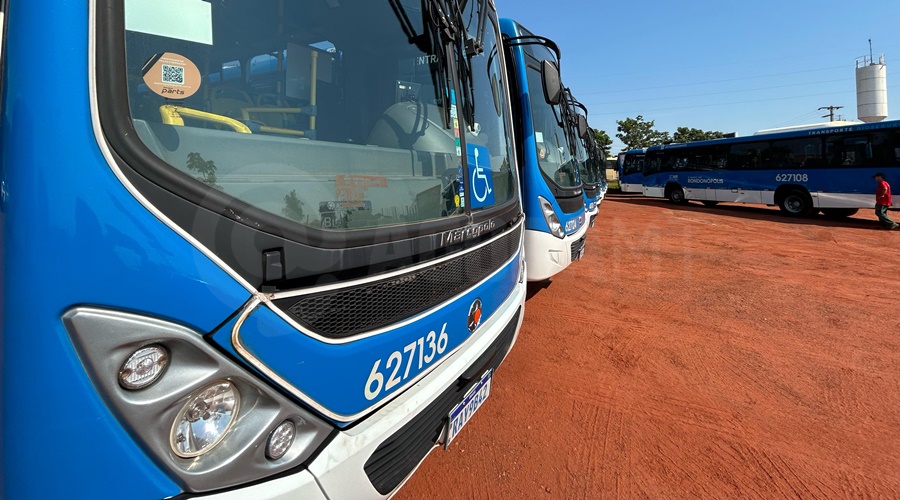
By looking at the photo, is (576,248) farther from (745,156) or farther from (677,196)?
(677,196)

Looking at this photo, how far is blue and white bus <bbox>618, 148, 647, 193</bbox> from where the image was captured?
22.4 m

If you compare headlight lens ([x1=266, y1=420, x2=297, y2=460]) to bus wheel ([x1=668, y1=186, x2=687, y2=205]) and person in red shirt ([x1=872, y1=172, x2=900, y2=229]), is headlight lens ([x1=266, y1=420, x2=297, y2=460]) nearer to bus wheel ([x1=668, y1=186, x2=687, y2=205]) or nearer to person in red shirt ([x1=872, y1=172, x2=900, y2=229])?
person in red shirt ([x1=872, y1=172, x2=900, y2=229])

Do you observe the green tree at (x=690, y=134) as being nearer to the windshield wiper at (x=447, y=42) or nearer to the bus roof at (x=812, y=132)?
the bus roof at (x=812, y=132)

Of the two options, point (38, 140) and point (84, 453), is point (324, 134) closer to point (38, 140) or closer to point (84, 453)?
point (38, 140)

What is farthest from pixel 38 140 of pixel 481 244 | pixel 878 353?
pixel 878 353

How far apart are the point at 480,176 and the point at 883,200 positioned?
1435 centimetres

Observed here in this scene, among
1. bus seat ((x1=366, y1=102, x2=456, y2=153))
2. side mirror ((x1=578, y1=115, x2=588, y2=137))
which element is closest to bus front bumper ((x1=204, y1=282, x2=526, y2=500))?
bus seat ((x1=366, y1=102, x2=456, y2=153))

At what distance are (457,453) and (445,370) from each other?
109 cm

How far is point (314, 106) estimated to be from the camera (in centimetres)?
157

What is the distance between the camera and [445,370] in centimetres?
176

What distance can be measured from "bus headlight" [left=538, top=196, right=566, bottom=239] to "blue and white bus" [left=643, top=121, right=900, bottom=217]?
44.7 ft

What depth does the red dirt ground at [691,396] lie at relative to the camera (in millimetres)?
2334

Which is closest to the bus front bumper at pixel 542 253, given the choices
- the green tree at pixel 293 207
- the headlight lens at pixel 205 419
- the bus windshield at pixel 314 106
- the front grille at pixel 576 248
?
the front grille at pixel 576 248

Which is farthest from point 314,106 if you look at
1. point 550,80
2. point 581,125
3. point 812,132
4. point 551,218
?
point 812,132
